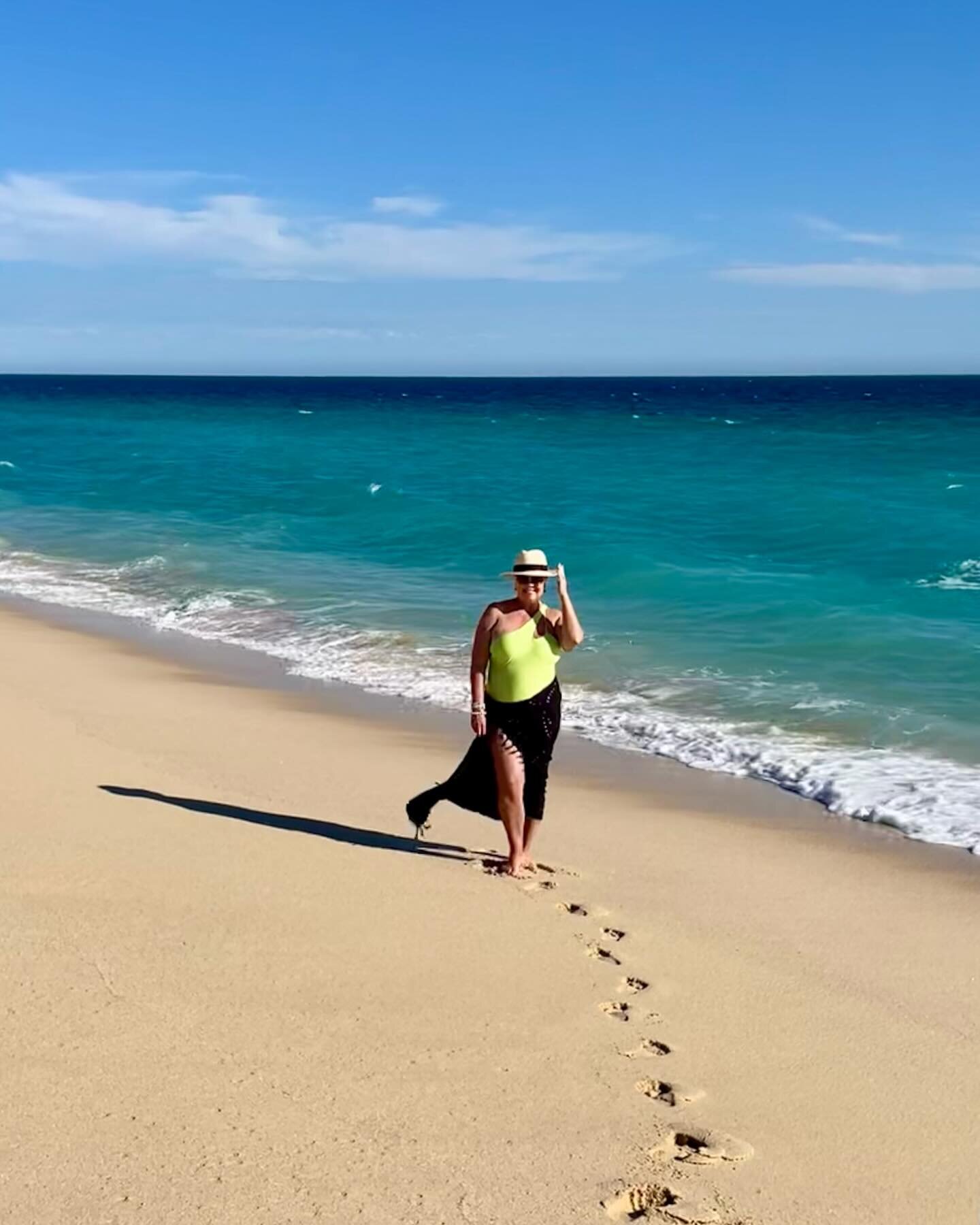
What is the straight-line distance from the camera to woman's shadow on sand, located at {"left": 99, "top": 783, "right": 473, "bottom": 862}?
648 centimetres

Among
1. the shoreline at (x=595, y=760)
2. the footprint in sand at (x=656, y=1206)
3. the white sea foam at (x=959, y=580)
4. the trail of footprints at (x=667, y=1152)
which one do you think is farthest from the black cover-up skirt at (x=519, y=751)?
the white sea foam at (x=959, y=580)

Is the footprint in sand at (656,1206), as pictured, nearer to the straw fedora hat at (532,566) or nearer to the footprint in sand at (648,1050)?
the footprint in sand at (648,1050)

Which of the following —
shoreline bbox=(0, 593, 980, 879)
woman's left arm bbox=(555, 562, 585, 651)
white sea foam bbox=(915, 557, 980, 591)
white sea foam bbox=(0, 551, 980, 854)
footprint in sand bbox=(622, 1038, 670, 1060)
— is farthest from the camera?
white sea foam bbox=(915, 557, 980, 591)

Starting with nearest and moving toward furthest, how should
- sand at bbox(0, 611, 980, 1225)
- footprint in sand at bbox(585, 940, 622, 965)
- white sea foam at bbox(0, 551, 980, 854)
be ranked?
1. sand at bbox(0, 611, 980, 1225)
2. footprint in sand at bbox(585, 940, 622, 965)
3. white sea foam at bbox(0, 551, 980, 854)

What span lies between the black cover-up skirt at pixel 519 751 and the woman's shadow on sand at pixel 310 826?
307mm

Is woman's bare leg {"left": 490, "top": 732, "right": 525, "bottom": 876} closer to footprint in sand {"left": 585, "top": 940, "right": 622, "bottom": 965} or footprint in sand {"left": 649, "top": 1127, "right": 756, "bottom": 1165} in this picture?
footprint in sand {"left": 585, "top": 940, "right": 622, "bottom": 965}

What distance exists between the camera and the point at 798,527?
23297 millimetres

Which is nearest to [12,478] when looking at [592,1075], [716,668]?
[716,668]

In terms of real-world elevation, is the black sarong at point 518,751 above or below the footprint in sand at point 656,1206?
above

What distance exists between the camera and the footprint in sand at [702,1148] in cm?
365

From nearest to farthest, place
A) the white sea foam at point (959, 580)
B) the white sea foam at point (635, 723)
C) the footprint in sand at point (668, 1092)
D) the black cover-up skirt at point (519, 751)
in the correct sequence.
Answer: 1. the footprint in sand at point (668, 1092)
2. the black cover-up skirt at point (519, 751)
3. the white sea foam at point (635, 723)
4. the white sea foam at point (959, 580)

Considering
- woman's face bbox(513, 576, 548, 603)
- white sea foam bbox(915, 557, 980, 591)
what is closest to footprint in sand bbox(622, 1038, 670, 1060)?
woman's face bbox(513, 576, 548, 603)

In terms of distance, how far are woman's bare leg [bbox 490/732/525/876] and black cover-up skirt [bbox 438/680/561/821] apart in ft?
0.11

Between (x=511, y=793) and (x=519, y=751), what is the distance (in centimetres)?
19
